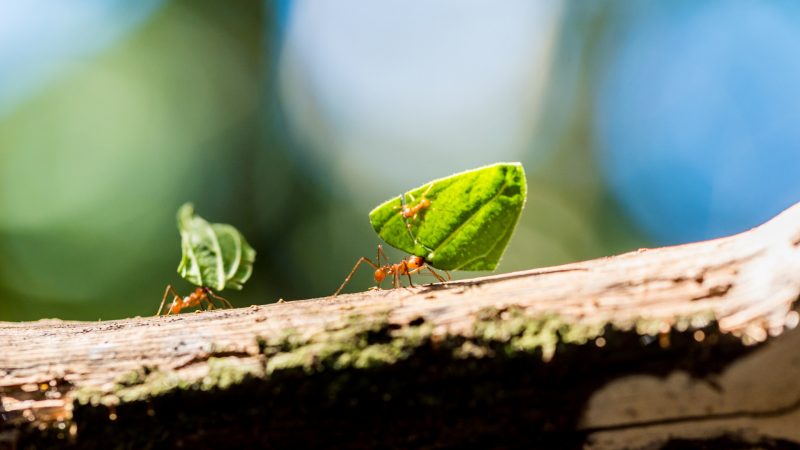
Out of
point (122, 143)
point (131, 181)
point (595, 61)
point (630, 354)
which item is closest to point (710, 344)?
point (630, 354)

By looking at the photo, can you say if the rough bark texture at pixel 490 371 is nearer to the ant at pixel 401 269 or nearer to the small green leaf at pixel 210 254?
the ant at pixel 401 269

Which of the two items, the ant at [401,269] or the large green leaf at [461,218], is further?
the ant at [401,269]

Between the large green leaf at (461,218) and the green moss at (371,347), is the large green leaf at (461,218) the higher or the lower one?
the higher one

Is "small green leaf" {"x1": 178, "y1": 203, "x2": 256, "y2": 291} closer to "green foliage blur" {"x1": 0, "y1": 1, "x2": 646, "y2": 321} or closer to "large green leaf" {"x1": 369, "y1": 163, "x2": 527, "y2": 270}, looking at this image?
"large green leaf" {"x1": 369, "y1": 163, "x2": 527, "y2": 270}

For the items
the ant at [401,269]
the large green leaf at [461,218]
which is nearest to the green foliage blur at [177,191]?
the ant at [401,269]

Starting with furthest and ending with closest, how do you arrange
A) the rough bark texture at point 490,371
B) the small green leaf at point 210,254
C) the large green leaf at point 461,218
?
the small green leaf at point 210,254 < the large green leaf at point 461,218 < the rough bark texture at point 490,371

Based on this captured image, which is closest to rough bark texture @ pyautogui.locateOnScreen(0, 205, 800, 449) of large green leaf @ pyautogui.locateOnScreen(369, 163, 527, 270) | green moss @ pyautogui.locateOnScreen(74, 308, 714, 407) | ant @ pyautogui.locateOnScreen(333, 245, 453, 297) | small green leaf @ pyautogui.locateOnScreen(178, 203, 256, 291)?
green moss @ pyautogui.locateOnScreen(74, 308, 714, 407)

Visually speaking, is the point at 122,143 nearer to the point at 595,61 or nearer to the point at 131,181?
the point at 131,181
